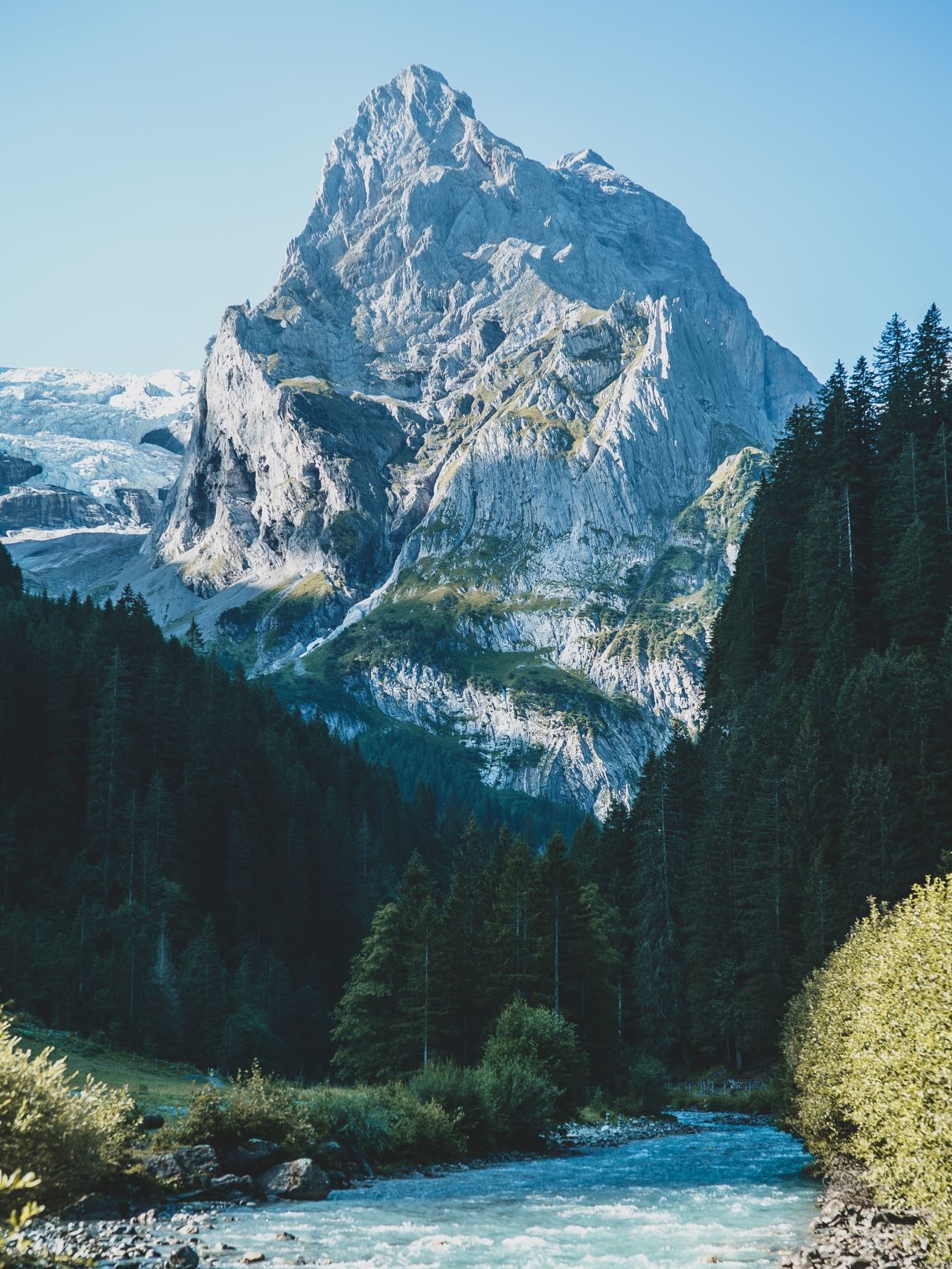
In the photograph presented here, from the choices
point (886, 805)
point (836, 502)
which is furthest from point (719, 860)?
point (836, 502)

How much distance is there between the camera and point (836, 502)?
107m

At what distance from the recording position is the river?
28.1 metres

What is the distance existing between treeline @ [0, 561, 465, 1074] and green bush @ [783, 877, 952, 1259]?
161 feet

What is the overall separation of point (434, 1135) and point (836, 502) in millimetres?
79659

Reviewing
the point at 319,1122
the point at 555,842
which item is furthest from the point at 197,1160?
the point at 555,842

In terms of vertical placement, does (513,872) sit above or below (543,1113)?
above

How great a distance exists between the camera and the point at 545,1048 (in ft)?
196

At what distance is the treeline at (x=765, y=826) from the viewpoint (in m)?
71.9

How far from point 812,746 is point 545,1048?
37299 millimetres

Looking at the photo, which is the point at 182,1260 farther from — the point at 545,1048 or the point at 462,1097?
the point at 545,1048

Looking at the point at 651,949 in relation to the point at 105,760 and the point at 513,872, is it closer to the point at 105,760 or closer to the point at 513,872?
the point at 513,872

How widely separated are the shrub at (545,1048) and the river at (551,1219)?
28.7 ft

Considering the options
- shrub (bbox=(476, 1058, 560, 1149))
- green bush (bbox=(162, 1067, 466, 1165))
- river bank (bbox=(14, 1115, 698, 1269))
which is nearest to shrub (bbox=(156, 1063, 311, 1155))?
green bush (bbox=(162, 1067, 466, 1165))

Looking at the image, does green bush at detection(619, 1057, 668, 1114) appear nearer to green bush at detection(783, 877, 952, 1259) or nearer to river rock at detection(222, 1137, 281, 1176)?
green bush at detection(783, 877, 952, 1259)
